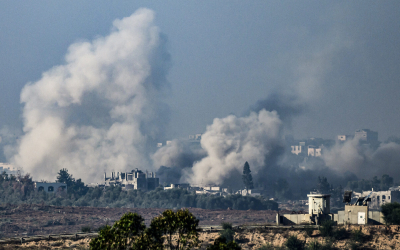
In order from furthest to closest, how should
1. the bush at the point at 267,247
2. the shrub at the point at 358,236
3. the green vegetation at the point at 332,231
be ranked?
the green vegetation at the point at 332,231
the bush at the point at 267,247
the shrub at the point at 358,236

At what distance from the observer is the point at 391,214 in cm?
8406

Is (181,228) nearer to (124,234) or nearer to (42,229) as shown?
(124,234)

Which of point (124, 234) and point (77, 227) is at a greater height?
point (124, 234)

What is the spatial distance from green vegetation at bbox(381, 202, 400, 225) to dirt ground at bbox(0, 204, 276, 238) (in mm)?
51599

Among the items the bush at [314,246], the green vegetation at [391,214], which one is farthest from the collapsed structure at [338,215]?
the bush at [314,246]

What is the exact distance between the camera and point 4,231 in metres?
136

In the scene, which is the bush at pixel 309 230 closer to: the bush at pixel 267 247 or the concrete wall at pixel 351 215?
the concrete wall at pixel 351 215

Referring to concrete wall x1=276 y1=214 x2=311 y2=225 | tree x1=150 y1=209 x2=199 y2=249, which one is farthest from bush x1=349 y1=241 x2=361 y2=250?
tree x1=150 y1=209 x2=199 y2=249

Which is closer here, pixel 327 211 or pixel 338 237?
pixel 338 237

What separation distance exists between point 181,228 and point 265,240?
1477 inches

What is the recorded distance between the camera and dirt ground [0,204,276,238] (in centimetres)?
14075

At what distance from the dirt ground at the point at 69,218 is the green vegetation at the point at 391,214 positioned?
51599 millimetres

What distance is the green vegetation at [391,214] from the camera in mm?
82875

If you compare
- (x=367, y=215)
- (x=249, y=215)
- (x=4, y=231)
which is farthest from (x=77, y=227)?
(x=367, y=215)
